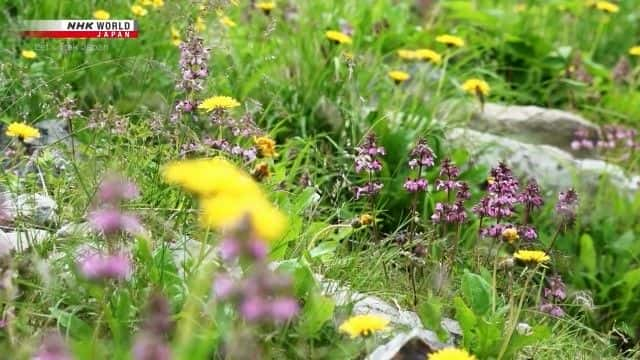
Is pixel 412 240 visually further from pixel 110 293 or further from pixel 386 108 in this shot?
pixel 386 108

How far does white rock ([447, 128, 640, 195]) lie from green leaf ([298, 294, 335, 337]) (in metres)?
1.98

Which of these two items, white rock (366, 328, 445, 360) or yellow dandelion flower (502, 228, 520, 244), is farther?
yellow dandelion flower (502, 228, 520, 244)

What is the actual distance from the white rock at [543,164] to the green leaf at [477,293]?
160cm

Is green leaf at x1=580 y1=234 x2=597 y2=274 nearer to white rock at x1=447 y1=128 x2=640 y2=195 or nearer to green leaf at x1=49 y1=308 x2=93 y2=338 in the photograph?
white rock at x1=447 y1=128 x2=640 y2=195

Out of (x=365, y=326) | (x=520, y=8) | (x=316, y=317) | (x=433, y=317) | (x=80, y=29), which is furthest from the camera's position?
(x=520, y=8)

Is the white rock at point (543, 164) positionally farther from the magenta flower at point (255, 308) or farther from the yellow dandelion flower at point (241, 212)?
the yellow dandelion flower at point (241, 212)

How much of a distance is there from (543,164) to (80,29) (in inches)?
73.0

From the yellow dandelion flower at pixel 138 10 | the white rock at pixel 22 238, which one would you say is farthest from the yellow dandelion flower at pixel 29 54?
the white rock at pixel 22 238

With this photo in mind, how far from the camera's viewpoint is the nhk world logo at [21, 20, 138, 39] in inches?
135

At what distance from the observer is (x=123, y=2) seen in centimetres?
379

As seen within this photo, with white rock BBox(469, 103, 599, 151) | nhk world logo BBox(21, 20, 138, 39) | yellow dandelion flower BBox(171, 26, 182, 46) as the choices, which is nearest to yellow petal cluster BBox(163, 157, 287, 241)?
nhk world logo BBox(21, 20, 138, 39)

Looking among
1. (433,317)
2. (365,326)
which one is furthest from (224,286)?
(433,317)

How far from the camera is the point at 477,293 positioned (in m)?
2.40

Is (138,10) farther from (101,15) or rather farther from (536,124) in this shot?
(536,124)
